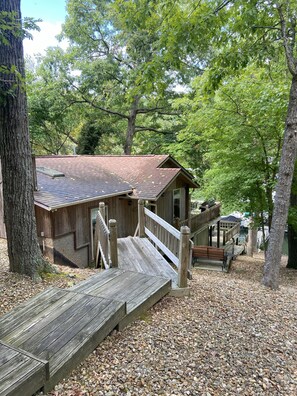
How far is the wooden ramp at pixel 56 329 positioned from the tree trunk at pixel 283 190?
11.8ft

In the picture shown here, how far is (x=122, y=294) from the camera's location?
3854 millimetres

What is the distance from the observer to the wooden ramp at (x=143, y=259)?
5.06 meters

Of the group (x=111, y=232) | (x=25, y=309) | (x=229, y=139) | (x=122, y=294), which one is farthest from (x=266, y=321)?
(x=229, y=139)

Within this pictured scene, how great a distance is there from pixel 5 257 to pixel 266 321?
20.3 ft

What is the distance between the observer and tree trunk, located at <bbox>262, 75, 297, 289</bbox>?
5.73 metres

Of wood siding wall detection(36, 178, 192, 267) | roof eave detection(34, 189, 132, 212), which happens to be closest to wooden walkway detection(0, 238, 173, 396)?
roof eave detection(34, 189, 132, 212)

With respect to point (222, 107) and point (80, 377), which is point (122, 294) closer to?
point (80, 377)

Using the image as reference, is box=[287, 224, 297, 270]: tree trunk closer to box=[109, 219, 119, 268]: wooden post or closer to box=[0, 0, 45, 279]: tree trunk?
box=[109, 219, 119, 268]: wooden post

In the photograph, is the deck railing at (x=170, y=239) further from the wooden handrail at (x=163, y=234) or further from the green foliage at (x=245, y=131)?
the green foliage at (x=245, y=131)

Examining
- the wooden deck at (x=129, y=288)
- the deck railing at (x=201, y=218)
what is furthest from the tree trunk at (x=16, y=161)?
the deck railing at (x=201, y=218)

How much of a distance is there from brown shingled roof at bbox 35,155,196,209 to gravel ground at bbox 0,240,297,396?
4446 mm

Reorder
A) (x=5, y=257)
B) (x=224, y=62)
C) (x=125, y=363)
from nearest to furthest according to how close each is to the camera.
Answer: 1. (x=125, y=363)
2. (x=224, y=62)
3. (x=5, y=257)

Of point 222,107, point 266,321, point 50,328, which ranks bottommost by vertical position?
point 266,321

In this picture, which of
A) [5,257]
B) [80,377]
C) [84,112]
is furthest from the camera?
[84,112]
